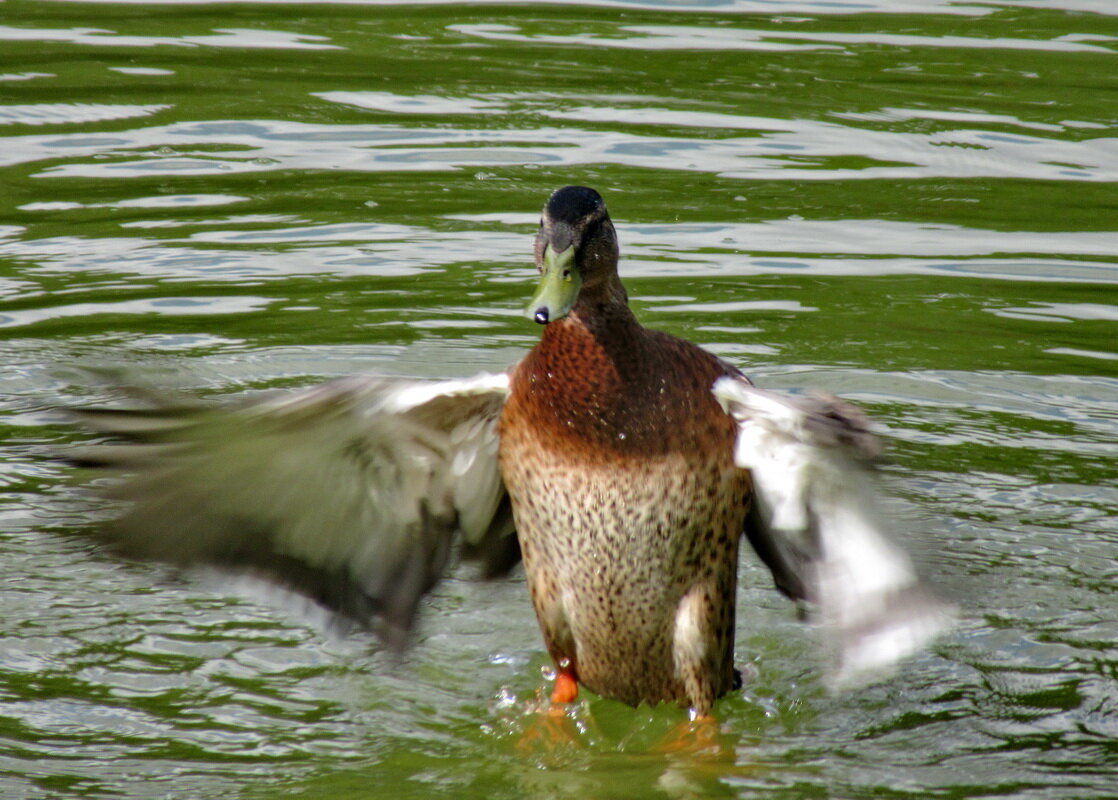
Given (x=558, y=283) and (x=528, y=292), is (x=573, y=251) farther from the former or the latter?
(x=528, y=292)

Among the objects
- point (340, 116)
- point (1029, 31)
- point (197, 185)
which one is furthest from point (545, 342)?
point (1029, 31)

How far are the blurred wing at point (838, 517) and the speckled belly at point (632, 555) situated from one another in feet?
0.59

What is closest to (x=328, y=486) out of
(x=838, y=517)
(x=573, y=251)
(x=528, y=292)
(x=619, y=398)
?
(x=619, y=398)

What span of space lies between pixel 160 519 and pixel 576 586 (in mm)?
1153

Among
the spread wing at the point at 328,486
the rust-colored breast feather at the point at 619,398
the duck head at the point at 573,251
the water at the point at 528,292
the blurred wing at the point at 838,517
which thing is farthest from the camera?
the water at the point at 528,292

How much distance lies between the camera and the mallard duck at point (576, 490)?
4352mm

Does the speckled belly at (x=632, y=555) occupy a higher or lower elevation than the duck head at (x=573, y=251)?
lower

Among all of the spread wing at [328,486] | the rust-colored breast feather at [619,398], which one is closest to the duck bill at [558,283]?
the rust-colored breast feather at [619,398]

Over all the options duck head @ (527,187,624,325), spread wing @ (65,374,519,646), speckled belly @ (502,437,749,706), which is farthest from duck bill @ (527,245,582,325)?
speckled belly @ (502,437,749,706)

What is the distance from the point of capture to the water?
15.9ft

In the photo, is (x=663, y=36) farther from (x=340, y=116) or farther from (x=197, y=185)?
(x=197, y=185)

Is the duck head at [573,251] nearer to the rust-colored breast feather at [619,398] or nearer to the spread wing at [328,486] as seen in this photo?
the rust-colored breast feather at [619,398]

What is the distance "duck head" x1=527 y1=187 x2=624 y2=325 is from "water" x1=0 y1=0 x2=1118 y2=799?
106cm

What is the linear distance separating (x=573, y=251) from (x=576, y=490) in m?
0.66
